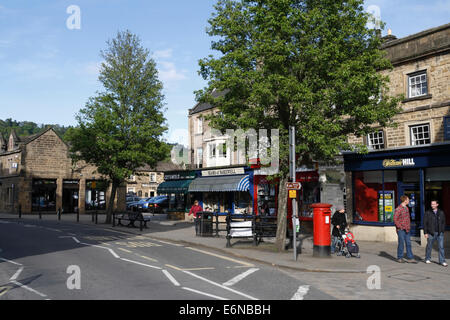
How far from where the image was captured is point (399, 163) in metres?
18.5

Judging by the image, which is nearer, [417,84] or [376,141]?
[417,84]

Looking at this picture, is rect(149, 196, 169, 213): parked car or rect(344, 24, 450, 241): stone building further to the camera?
rect(149, 196, 169, 213): parked car

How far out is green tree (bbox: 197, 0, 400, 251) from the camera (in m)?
14.3

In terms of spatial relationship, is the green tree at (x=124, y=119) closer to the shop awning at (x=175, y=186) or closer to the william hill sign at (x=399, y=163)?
the shop awning at (x=175, y=186)

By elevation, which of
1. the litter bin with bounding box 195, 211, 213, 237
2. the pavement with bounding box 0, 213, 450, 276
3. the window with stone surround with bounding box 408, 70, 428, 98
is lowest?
the pavement with bounding box 0, 213, 450, 276

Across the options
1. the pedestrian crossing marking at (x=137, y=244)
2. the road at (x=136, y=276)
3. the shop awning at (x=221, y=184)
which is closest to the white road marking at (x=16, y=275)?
the road at (x=136, y=276)

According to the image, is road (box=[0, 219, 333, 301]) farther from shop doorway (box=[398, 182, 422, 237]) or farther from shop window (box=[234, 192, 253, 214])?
shop window (box=[234, 192, 253, 214])

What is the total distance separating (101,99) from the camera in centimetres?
2805

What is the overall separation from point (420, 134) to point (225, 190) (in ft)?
42.9

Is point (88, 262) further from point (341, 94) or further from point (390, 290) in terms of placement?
point (341, 94)

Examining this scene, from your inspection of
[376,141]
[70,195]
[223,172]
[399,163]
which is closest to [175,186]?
[223,172]

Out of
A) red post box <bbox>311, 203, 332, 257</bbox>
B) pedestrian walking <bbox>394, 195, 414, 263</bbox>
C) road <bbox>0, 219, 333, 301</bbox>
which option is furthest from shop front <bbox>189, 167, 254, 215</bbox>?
pedestrian walking <bbox>394, 195, 414, 263</bbox>

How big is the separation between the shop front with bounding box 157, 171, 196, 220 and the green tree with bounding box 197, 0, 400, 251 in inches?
689

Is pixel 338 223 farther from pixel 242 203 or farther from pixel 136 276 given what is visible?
pixel 242 203
